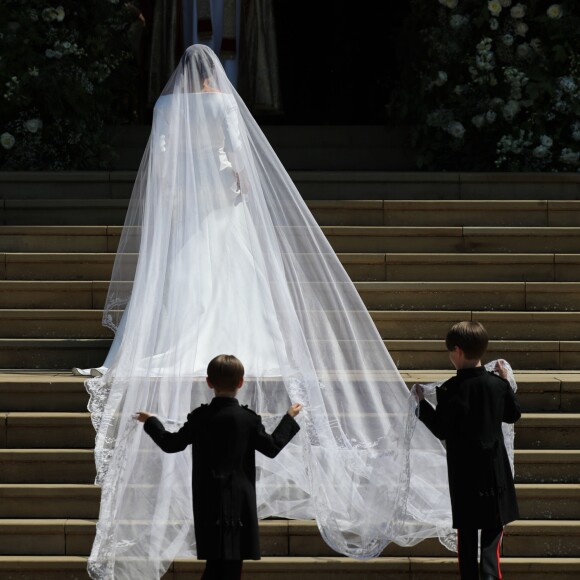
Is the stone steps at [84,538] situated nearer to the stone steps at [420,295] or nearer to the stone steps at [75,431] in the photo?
the stone steps at [75,431]

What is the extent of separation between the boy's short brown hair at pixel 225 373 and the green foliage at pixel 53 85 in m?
5.86

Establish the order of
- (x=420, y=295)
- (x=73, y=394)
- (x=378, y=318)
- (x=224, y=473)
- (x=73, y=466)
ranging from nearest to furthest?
(x=224, y=473), (x=73, y=466), (x=73, y=394), (x=378, y=318), (x=420, y=295)

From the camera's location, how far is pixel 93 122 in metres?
11.8

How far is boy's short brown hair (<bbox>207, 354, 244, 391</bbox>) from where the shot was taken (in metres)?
5.92

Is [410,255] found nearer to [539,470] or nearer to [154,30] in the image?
[539,470]

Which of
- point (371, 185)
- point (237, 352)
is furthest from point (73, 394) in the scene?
point (371, 185)

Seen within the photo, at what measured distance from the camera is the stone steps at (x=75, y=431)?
25.0ft

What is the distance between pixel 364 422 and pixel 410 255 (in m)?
2.73

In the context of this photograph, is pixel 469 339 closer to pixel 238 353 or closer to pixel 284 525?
pixel 284 525

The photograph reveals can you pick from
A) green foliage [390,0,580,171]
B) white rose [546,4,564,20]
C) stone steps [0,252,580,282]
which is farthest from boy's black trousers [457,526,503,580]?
white rose [546,4,564,20]

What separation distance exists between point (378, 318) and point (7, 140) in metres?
3.97

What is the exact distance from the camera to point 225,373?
5.92 metres

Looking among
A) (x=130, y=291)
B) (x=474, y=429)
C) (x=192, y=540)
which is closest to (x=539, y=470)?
(x=474, y=429)

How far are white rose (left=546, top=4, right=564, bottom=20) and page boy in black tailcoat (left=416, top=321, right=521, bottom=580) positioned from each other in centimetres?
586
